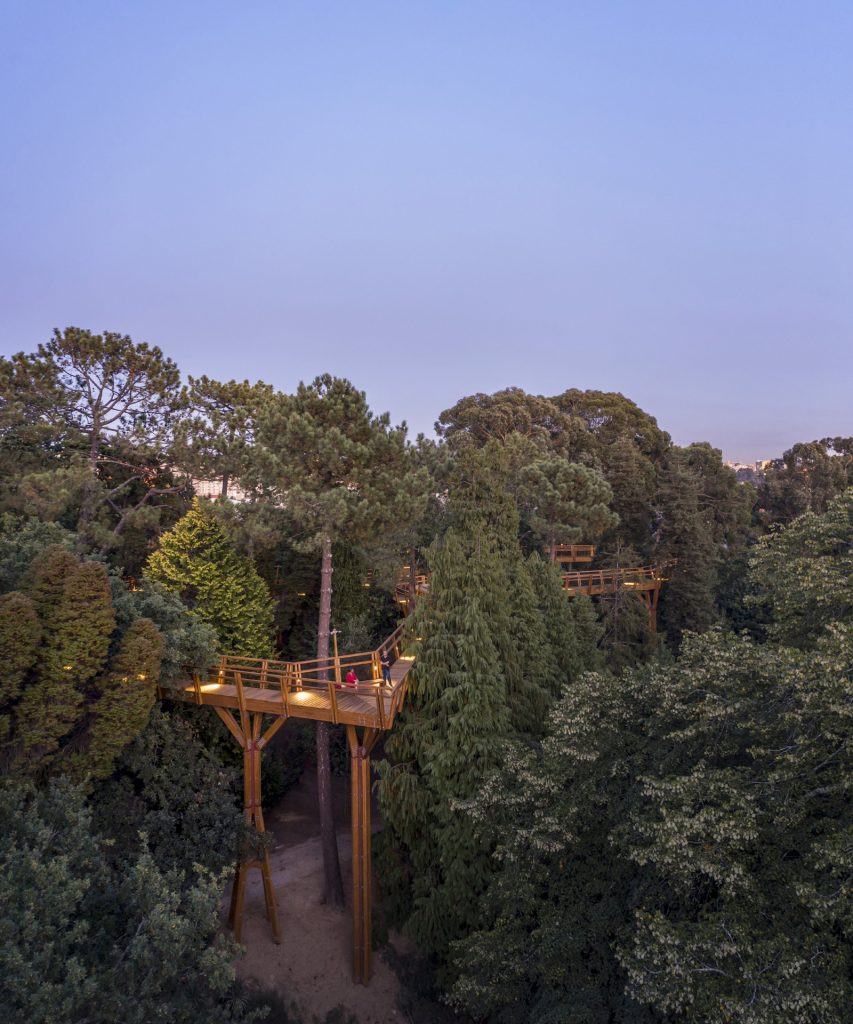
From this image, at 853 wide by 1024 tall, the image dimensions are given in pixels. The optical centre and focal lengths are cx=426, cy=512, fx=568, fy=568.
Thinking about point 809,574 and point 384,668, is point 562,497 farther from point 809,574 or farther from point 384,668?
point 809,574

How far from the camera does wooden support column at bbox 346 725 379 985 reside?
1386 cm

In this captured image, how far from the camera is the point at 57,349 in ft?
68.2

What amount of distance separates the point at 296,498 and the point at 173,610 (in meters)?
4.13

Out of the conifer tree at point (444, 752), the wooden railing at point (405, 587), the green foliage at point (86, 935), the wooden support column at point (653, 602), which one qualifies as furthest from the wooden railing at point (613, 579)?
the green foliage at point (86, 935)

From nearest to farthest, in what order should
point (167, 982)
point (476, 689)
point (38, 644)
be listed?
point (167, 982), point (38, 644), point (476, 689)

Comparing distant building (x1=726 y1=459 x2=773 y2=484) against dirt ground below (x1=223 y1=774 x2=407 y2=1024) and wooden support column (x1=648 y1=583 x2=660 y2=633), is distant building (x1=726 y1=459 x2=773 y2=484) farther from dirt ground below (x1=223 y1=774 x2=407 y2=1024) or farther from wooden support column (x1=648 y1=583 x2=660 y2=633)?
dirt ground below (x1=223 y1=774 x2=407 y2=1024)

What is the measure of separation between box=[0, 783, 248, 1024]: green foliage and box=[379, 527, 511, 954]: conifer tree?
195 inches

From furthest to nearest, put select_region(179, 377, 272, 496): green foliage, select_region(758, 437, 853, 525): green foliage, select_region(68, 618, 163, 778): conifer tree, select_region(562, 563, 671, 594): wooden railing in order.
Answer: select_region(758, 437, 853, 525): green foliage < select_region(562, 563, 671, 594): wooden railing < select_region(179, 377, 272, 496): green foliage < select_region(68, 618, 163, 778): conifer tree

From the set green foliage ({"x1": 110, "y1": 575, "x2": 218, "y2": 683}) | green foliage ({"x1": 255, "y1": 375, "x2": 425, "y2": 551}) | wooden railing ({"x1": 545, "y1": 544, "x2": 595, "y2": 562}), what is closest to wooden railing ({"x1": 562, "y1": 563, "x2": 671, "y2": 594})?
wooden railing ({"x1": 545, "y1": 544, "x2": 595, "y2": 562})

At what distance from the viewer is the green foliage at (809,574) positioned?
11086mm

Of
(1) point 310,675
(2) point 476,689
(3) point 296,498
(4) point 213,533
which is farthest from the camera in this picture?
(1) point 310,675

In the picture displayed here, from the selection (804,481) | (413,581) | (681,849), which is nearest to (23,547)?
(413,581)

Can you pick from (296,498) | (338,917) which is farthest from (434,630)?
(338,917)

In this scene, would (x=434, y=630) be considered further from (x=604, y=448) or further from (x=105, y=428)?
(x=604, y=448)
